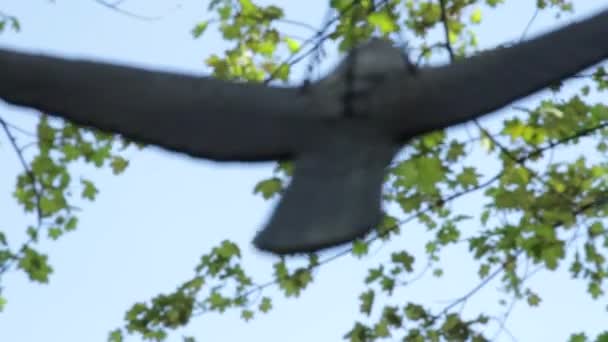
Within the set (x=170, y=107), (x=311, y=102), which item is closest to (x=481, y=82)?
(x=311, y=102)

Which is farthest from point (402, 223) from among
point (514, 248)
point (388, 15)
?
point (388, 15)

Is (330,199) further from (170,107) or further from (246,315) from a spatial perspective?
(246,315)

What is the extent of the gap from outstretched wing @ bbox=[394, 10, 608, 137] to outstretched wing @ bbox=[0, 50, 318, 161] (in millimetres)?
170

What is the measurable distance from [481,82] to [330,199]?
30 centimetres

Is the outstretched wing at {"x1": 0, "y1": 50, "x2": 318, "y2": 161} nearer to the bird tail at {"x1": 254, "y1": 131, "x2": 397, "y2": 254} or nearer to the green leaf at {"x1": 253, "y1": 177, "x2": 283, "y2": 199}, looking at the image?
the bird tail at {"x1": 254, "y1": 131, "x2": 397, "y2": 254}

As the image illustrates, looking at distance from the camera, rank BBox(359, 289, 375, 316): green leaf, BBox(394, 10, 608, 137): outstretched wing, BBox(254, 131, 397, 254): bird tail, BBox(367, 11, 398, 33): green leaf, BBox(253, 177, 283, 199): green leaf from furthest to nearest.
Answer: BBox(359, 289, 375, 316): green leaf
BBox(253, 177, 283, 199): green leaf
BBox(367, 11, 398, 33): green leaf
BBox(394, 10, 608, 137): outstretched wing
BBox(254, 131, 397, 254): bird tail

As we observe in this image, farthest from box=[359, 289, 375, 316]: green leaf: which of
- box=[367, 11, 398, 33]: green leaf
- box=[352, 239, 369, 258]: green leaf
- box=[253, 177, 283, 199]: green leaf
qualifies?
box=[367, 11, 398, 33]: green leaf

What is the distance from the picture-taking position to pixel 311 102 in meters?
1.57

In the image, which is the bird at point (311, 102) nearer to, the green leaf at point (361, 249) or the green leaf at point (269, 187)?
the green leaf at point (269, 187)

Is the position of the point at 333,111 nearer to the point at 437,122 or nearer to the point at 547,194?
the point at 437,122

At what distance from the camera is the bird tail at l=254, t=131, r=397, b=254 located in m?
1.42

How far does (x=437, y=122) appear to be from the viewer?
5.08 ft

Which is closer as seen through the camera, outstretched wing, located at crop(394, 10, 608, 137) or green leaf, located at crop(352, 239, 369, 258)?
outstretched wing, located at crop(394, 10, 608, 137)

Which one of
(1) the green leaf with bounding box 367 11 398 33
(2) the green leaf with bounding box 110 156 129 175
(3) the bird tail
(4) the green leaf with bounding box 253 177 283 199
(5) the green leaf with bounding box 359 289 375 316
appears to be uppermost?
(2) the green leaf with bounding box 110 156 129 175
